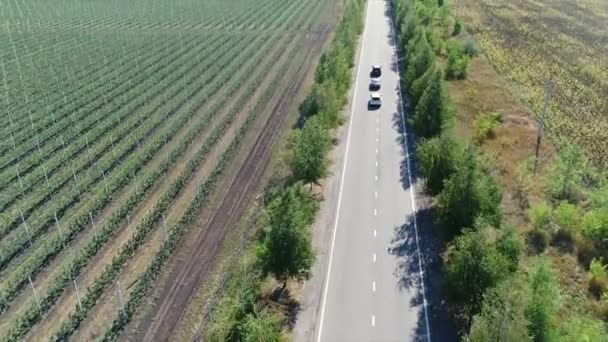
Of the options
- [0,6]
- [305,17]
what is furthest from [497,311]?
[0,6]

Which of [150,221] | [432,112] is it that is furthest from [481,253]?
[150,221]

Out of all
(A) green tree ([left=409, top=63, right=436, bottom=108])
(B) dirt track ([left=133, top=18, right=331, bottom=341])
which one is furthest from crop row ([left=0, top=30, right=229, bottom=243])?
(A) green tree ([left=409, top=63, right=436, bottom=108])

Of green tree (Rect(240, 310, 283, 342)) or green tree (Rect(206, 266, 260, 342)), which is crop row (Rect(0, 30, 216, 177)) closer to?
green tree (Rect(206, 266, 260, 342))

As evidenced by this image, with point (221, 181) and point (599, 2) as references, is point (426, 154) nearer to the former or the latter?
point (221, 181)

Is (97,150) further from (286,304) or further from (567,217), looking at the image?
(567,217)

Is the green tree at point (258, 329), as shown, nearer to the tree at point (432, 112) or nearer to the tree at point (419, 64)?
the tree at point (432, 112)

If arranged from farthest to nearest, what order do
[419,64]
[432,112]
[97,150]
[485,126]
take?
[419,64] → [485,126] → [97,150] → [432,112]

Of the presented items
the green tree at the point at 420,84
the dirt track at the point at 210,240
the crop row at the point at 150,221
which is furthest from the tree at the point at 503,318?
the green tree at the point at 420,84

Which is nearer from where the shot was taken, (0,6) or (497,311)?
(497,311)
